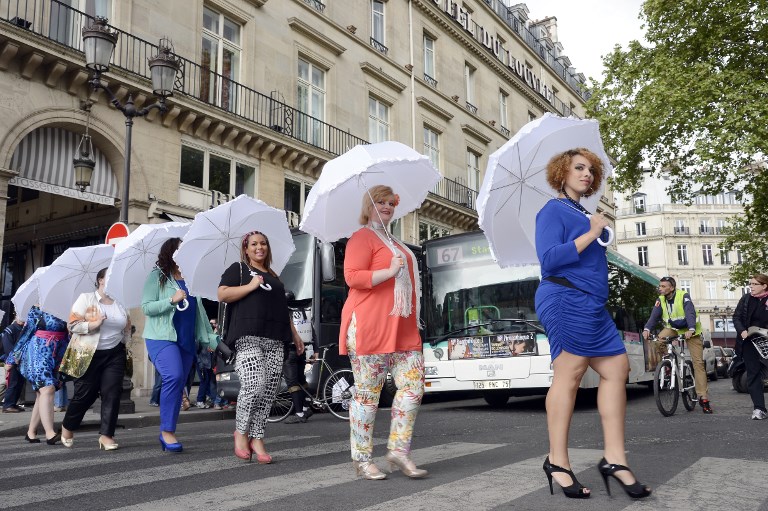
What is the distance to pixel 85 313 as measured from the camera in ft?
22.8

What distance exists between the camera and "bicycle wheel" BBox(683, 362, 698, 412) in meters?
9.87

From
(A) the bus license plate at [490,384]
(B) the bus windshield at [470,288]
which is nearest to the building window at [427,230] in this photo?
(B) the bus windshield at [470,288]

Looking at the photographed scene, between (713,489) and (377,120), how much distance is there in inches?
916

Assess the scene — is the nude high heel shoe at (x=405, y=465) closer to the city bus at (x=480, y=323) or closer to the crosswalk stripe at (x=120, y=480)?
the crosswalk stripe at (x=120, y=480)

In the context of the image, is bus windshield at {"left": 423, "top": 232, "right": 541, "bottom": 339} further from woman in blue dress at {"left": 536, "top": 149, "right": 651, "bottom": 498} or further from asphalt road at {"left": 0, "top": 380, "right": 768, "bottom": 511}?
woman in blue dress at {"left": 536, "top": 149, "right": 651, "bottom": 498}

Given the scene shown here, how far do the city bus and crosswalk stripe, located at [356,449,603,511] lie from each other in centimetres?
572

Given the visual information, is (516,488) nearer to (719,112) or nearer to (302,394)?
(302,394)

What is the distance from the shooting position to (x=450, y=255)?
11.8 metres

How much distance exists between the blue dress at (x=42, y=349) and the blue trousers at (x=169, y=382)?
221cm

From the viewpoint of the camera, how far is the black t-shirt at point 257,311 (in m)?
5.61

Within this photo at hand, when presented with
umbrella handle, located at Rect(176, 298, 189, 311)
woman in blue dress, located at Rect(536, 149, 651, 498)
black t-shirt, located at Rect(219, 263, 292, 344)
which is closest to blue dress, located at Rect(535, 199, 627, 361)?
woman in blue dress, located at Rect(536, 149, 651, 498)

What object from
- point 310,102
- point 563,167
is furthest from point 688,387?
point 310,102

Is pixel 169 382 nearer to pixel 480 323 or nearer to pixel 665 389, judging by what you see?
pixel 480 323

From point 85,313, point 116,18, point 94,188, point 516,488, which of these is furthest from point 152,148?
point 516,488
